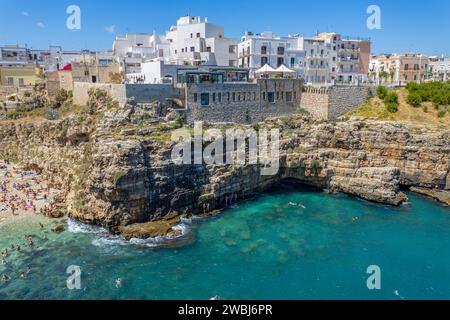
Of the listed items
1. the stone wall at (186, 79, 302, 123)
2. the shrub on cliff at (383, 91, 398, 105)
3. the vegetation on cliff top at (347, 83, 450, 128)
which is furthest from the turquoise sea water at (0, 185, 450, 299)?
the shrub on cliff at (383, 91, 398, 105)

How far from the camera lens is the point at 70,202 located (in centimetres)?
4053

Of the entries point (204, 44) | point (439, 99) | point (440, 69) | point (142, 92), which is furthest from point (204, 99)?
point (440, 69)

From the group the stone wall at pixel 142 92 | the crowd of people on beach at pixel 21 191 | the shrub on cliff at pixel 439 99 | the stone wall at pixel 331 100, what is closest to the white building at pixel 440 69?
the shrub on cliff at pixel 439 99

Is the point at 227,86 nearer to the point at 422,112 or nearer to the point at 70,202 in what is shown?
the point at 70,202

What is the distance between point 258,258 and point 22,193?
1189 inches

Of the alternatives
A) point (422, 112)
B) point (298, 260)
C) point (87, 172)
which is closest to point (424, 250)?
point (298, 260)

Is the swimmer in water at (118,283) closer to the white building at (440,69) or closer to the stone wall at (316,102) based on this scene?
the stone wall at (316,102)

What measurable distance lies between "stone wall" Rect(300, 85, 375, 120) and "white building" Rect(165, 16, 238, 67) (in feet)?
53.9

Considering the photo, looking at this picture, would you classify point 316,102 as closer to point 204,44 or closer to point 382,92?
point 382,92

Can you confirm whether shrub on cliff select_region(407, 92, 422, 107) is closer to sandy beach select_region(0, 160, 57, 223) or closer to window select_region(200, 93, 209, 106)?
window select_region(200, 93, 209, 106)

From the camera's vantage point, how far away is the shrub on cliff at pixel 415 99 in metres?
54.4

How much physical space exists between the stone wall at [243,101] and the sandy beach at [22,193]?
62.3 ft

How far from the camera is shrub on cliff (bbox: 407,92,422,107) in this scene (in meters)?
54.4
